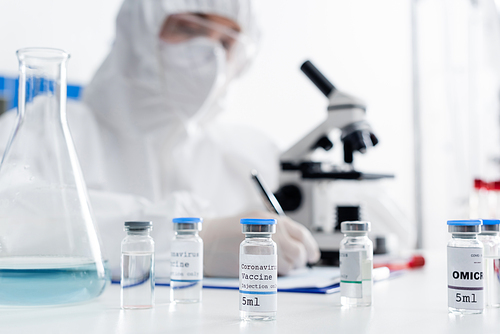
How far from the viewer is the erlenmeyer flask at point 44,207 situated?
→ 0.58 metres

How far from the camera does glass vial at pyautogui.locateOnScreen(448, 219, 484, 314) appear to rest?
0.57m

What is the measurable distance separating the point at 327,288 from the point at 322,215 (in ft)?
1.42

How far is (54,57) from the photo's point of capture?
2.20ft

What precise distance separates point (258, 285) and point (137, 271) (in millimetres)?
176

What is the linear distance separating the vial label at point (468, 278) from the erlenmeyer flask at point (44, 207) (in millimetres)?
439

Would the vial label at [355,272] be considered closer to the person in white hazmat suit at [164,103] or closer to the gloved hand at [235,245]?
the gloved hand at [235,245]

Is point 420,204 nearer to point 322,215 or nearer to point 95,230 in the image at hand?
point 322,215

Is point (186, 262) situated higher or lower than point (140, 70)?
lower

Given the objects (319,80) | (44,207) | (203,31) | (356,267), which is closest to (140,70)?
(203,31)

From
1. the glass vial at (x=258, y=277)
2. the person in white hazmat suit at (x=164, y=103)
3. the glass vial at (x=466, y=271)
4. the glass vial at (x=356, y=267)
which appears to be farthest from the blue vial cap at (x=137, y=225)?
the person in white hazmat suit at (x=164, y=103)

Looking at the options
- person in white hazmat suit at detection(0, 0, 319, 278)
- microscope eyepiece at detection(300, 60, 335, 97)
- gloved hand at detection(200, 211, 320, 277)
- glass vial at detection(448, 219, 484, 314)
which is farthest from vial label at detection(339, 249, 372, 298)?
person in white hazmat suit at detection(0, 0, 319, 278)

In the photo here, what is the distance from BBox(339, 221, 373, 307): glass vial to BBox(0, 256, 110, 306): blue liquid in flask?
330mm

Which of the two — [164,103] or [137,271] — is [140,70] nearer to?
[164,103]

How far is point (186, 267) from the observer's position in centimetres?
66
